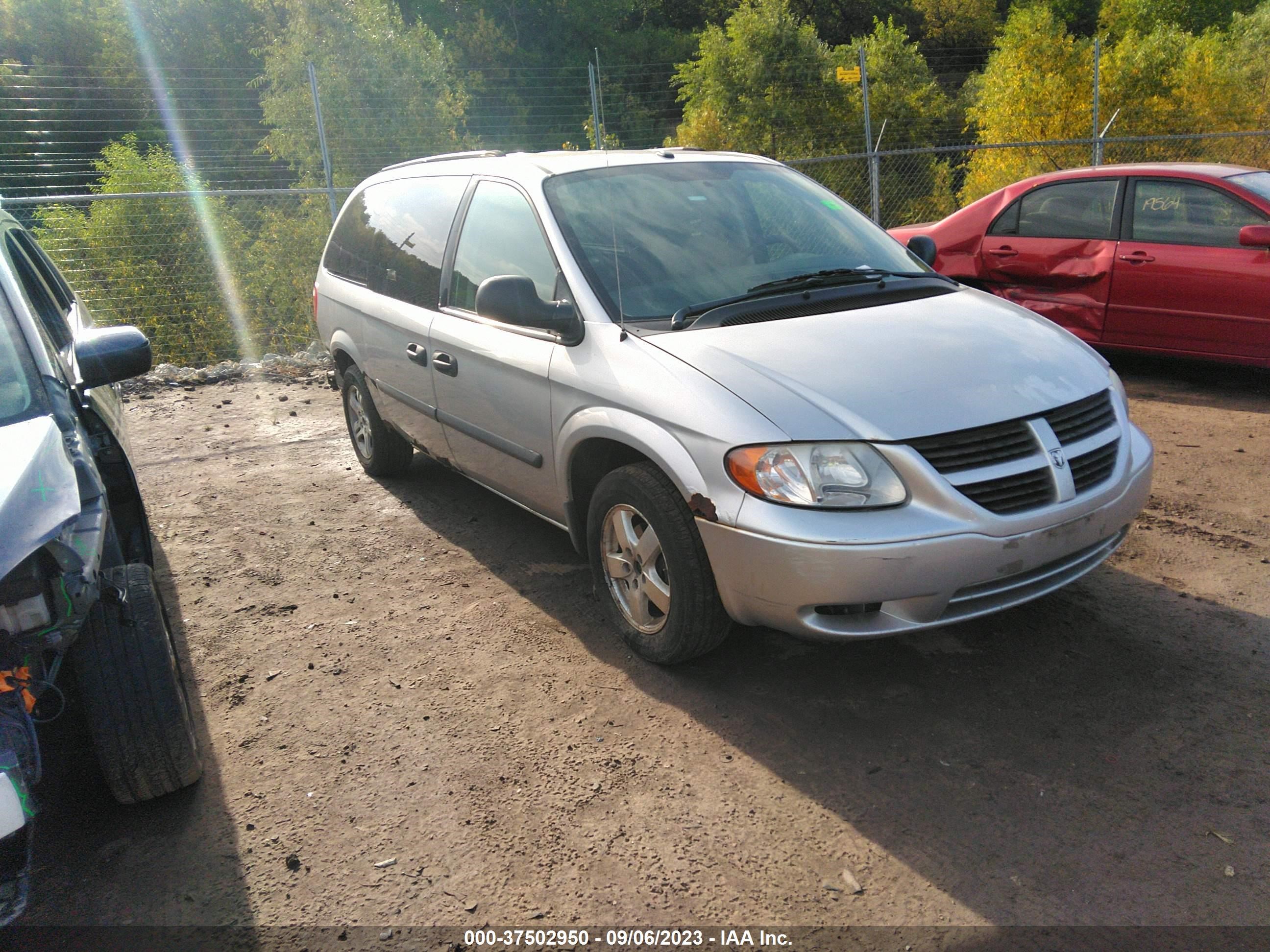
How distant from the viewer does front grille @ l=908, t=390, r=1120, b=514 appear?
2.88 metres

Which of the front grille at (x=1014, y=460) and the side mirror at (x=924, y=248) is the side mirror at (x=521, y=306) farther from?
the side mirror at (x=924, y=248)

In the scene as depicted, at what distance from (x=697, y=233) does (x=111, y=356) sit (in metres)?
2.17

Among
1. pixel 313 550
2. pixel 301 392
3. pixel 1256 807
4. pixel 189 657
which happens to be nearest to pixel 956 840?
pixel 1256 807

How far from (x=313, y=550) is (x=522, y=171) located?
7.19 feet

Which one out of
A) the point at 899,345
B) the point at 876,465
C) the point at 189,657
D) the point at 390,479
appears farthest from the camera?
the point at 390,479

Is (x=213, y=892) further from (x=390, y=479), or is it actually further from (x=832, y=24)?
(x=832, y=24)

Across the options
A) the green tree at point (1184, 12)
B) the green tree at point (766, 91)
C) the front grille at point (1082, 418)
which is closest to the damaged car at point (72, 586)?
the front grille at point (1082, 418)

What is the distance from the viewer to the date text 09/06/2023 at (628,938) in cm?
230

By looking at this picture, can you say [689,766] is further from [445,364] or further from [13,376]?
[13,376]

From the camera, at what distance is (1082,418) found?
10.5ft

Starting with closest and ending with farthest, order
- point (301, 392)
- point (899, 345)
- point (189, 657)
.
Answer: point (899, 345) < point (189, 657) < point (301, 392)

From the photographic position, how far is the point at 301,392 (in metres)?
8.93

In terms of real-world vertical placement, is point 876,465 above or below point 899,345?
below

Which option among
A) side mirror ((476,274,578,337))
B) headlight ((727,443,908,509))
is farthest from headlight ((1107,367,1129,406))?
side mirror ((476,274,578,337))
